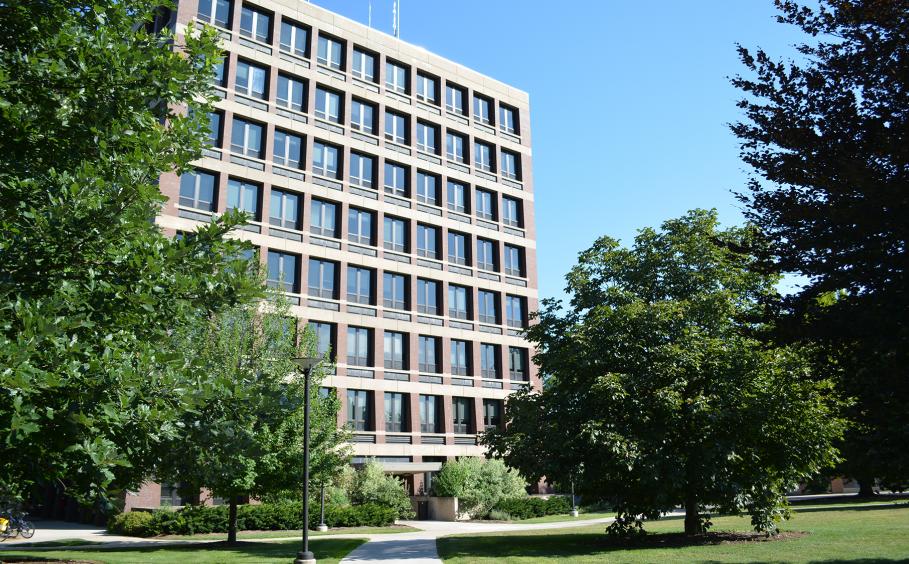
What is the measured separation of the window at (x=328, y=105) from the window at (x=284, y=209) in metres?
6.05

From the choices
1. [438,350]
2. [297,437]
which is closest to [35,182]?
[297,437]

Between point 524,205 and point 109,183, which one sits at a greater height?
point 524,205

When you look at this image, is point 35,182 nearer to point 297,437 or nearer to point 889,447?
point 889,447

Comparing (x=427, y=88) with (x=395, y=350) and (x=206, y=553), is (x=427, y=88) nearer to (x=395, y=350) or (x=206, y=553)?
(x=395, y=350)

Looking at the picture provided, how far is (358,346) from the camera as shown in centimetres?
4219

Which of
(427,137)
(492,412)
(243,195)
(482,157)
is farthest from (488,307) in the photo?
(243,195)

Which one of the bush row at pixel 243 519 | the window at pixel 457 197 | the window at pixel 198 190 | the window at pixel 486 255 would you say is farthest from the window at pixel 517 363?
the window at pixel 198 190

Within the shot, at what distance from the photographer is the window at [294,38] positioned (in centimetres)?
4338

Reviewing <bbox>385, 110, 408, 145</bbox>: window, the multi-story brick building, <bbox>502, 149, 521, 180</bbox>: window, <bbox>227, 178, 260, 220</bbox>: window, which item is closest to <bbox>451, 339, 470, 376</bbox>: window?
the multi-story brick building

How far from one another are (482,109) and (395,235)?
13.5 metres

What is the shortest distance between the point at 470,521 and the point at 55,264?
107 ft

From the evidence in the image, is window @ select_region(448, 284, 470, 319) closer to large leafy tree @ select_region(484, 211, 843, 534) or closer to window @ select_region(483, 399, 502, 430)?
window @ select_region(483, 399, 502, 430)

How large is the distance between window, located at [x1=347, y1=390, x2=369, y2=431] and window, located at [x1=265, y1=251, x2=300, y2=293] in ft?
22.9

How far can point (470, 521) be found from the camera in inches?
1521
